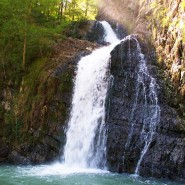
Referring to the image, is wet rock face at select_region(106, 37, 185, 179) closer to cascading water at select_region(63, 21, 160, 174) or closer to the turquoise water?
cascading water at select_region(63, 21, 160, 174)

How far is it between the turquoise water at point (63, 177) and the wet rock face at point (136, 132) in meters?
0.70

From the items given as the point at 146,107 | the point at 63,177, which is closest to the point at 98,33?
the point at 146,107

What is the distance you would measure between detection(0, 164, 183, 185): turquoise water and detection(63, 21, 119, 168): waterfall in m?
0.93

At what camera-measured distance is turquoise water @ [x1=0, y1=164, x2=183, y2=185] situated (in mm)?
12789

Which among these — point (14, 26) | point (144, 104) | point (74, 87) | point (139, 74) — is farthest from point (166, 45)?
point (14, 26)

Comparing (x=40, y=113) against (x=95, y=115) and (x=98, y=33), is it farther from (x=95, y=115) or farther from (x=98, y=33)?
(x=98, y=33)

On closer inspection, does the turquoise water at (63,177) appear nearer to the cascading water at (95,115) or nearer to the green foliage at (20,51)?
the cascading water at (95,115)

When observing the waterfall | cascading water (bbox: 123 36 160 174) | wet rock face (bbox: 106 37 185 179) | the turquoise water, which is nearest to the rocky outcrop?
the waterfall

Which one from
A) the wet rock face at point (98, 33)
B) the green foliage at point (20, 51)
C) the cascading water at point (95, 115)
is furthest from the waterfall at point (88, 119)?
the wet rock face at point (98, 33)

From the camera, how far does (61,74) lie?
17766 mm

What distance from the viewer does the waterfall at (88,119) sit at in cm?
1561

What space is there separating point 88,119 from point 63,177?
3742 mm

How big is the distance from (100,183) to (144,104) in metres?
4.58

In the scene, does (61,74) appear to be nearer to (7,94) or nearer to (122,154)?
(7,94)
